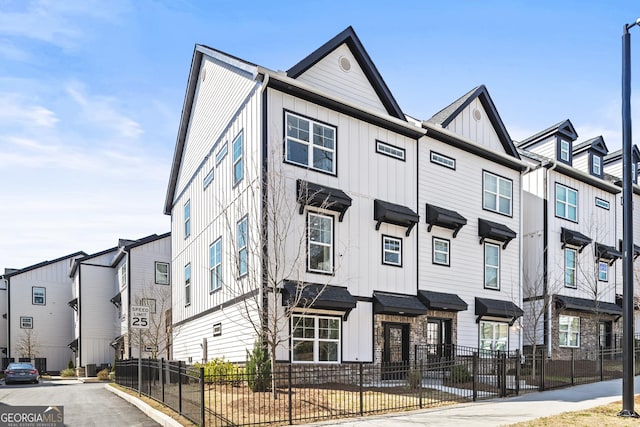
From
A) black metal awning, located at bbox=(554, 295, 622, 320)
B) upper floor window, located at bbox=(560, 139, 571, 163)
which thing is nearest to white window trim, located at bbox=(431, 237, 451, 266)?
black metal awning, located at bbox=(554, 295, 622, 320)

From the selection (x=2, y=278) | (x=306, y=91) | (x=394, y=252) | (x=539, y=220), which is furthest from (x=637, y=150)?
(x=2, y=278)

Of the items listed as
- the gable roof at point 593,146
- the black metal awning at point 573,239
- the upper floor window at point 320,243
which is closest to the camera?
the upper floor window at point 320,243

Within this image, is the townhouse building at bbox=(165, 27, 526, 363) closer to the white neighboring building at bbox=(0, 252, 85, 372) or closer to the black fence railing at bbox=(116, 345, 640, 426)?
the black fence railing at bbox=(116, 345, 640, 426)

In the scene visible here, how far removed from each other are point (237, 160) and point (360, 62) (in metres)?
5.80

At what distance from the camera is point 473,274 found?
79.9 feet

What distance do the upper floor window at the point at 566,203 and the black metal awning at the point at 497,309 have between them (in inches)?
249

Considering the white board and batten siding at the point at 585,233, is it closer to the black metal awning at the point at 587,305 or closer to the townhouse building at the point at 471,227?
the black metal awning at the point at 587,305

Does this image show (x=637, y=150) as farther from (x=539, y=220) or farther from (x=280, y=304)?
(x=280, y=304)

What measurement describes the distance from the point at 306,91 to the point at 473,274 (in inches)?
417

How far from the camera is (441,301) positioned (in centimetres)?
2191

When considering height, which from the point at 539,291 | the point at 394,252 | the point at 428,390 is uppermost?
the point at 394,252

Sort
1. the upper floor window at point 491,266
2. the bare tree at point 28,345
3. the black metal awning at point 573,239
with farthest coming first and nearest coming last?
the bare tree at point 28,345, the black metal awning at point 573,239, the upper floor window at point 491,266

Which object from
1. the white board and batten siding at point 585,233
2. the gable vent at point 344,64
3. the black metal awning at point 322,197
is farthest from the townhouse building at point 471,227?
the black metal awning at point 322,197

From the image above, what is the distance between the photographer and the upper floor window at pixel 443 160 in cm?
2359
